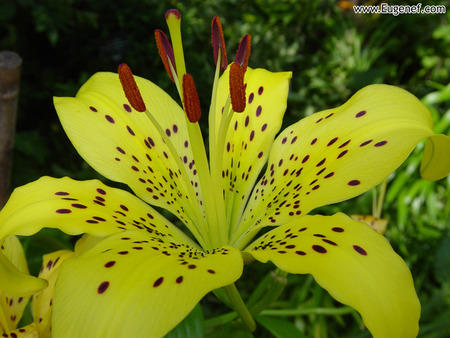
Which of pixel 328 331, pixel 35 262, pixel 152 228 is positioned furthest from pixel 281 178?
pixel 328 331

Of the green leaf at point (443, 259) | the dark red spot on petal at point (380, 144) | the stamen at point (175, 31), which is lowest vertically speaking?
the green leaf at point (443, 259)

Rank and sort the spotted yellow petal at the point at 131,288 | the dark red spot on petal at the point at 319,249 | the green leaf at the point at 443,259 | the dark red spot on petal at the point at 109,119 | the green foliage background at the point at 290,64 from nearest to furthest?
the spotted yellow petal at the point at 131,288, the dark red spot on petal at the point at 319,249, the dark red spot on petal at the point at 109,119, the green leaf at the point at 443,259, the green foliage background at the point at 290,64

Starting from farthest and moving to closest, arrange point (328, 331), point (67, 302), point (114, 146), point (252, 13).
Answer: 1. point (252, 13)
2. point (328, 331)
3. point (114, 146)
4. point (67, 302)

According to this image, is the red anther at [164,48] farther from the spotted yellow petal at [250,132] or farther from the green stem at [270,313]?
the green stem at [270,313]

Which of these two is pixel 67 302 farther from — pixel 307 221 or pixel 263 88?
pixel 263 88

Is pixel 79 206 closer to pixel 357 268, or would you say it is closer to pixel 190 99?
pixel 190 99

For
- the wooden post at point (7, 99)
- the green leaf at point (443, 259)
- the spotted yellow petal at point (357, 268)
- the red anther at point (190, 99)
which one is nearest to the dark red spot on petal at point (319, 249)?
the spotted yellow petal at point (357, 268)

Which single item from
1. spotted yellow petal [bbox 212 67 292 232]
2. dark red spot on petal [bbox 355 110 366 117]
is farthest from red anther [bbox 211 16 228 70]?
dark red spot on petal [bbox 355 110 366 117]
